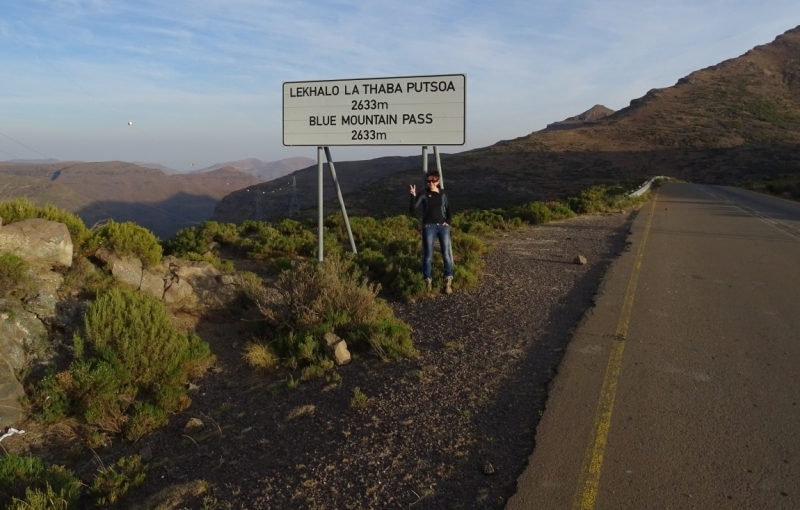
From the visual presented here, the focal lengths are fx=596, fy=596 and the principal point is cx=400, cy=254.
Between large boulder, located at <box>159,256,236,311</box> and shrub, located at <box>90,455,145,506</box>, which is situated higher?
large boulder, located at <box>159,256,236,311</box>

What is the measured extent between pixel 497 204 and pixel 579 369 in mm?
36741

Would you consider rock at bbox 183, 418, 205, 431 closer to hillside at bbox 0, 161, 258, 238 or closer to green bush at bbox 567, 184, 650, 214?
green bush at bbox 567, 184, 650, 214

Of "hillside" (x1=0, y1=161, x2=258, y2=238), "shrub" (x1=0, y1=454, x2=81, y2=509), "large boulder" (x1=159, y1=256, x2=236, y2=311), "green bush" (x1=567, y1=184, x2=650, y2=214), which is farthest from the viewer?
"hillside" (x1=0, y1=161, x2=258, y2=238)

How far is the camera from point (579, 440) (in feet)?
12.8

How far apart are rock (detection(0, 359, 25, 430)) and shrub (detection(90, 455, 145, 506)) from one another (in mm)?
1251

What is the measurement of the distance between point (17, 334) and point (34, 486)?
222 centimetres

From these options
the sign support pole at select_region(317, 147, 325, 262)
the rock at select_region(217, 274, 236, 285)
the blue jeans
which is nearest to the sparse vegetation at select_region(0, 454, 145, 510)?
the rock at select_region(217, 274, 236, 285)

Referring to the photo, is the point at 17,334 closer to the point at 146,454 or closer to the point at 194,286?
the point at 146,454

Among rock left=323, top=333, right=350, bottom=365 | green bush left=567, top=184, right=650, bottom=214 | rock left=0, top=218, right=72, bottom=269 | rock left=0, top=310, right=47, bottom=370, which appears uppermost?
green bush left=567, top=184, right=650, bottom=214

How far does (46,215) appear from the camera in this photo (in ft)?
23.4

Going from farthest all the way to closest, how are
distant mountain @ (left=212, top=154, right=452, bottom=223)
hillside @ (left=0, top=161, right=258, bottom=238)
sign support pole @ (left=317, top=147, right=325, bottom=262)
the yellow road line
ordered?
distant mountain @ (left=212, top=154, right=452, bottom=223)
hillside @ (left=0, top=161, right=258, bottom=238)
sign support pole @ (left=317, top=147, right=325, bottom=262)
the yellow road line

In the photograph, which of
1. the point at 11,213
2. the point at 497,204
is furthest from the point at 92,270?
the point at 497,204

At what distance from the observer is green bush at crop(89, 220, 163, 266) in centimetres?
710

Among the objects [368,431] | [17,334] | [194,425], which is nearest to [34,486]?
[194,425]
